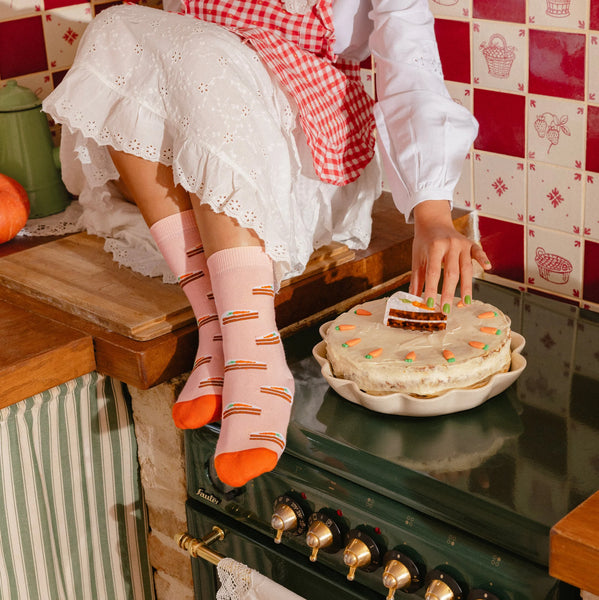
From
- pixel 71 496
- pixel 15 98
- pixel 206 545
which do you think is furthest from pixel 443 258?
pixel 15 98

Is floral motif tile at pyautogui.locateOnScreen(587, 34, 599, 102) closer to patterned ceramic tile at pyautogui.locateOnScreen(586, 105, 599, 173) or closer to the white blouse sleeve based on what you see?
patterned ceramic tile at pyautogui.locateOnScreen(586, 105, 599, 173)

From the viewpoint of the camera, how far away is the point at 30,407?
1.20 meters

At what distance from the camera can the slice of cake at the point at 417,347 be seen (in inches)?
40.1

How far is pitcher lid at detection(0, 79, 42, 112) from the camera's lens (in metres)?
1.52

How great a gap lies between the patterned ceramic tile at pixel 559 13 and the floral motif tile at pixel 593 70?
26 mm

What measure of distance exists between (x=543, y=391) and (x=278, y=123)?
1.59 ft

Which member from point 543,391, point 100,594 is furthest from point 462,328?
point 100,594

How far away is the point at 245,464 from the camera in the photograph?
39.3 inches

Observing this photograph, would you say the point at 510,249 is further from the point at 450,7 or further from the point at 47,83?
the point at 47,83

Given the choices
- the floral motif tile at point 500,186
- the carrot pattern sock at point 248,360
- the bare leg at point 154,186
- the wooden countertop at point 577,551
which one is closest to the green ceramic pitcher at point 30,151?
the bare leg at point 154,186

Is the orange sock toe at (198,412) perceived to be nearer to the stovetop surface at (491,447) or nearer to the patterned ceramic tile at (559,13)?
the stovetop surface at (491,447)

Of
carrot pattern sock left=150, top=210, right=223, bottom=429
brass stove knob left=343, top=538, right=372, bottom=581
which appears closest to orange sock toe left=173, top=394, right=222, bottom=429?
carrot pattern sock left=150, top=210, right=223, bottom=429

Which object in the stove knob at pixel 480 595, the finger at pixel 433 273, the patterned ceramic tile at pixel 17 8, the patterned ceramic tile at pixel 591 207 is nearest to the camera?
the stove knob at pixel 480 595

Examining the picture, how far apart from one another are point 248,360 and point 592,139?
2.00 feet
